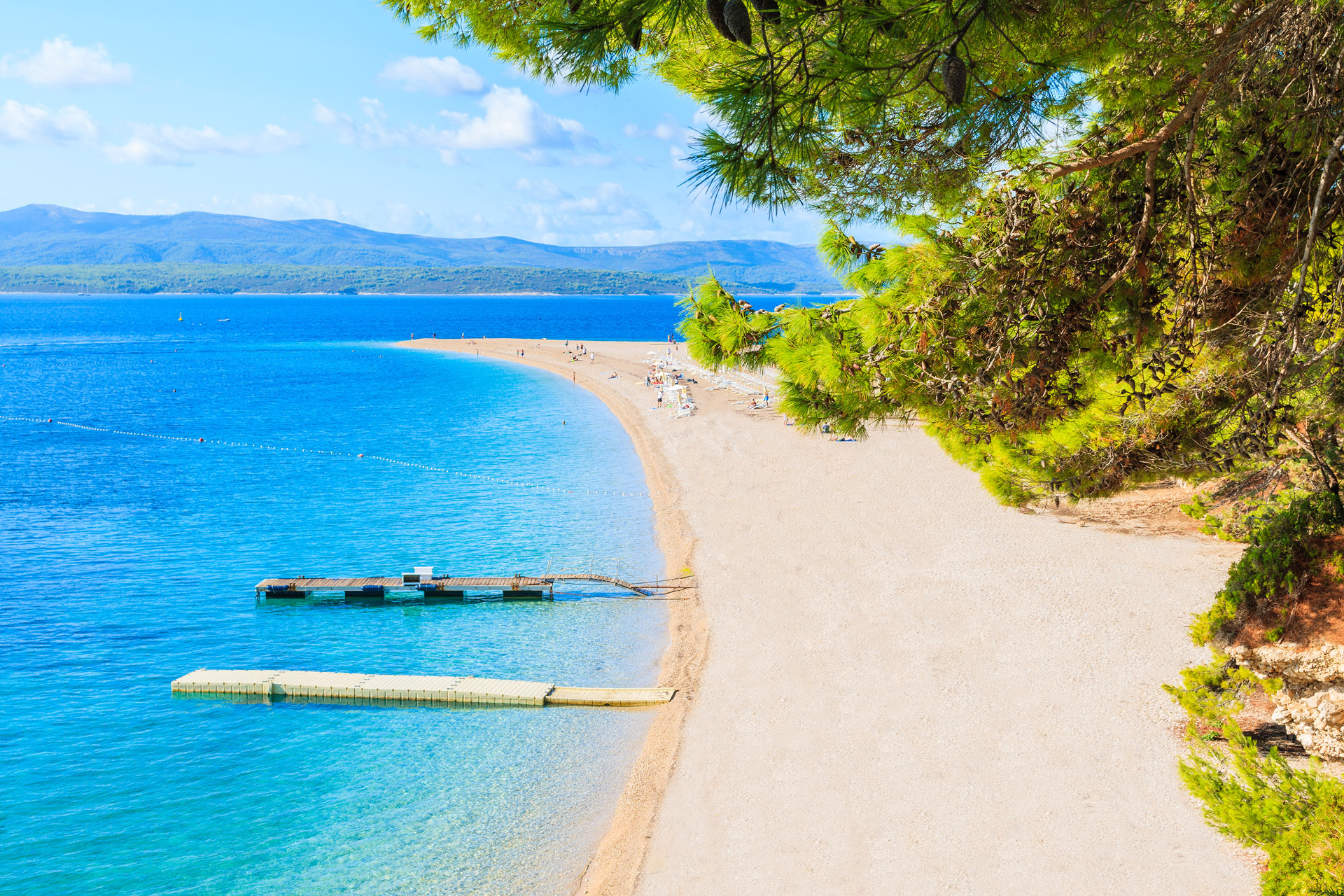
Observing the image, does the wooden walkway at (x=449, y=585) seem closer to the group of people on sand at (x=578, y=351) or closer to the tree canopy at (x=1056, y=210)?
the tree canopy at (x=1056, y=210)

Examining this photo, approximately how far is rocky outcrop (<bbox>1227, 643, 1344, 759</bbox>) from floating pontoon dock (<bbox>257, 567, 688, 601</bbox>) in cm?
1242

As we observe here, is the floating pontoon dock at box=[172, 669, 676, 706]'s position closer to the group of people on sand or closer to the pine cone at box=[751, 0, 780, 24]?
the pine cone at box=[751, 0, 780, 24]

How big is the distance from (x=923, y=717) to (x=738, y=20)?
448 inches

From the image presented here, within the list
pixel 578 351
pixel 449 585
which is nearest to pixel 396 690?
pixel 449 585

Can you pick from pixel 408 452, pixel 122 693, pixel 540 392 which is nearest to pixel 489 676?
pixel 122 693

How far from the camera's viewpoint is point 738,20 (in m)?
3.43

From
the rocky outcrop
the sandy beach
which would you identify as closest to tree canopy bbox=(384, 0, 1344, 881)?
the rocky outcrop

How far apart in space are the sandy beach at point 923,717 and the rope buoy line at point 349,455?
7.86m

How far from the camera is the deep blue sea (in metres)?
11.2

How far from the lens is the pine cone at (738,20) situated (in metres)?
3.43

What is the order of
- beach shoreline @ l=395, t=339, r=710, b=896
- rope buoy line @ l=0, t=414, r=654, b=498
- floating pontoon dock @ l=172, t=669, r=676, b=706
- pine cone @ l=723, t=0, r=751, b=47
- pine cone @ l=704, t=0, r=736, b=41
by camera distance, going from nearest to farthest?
1. pine cone @ l=723, t=0, r=751, b=47
2. pine cone @ l=704, t=0, r=736, b=41
3. beach shoreline @ l=395, t=339, r=710, b=896
4. floating pontoon dock @ l=172, t=669, r=676, b=706
5. rope buoy line @ l=0, t=414, r=654, b=498

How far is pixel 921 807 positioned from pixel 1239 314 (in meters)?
7.12

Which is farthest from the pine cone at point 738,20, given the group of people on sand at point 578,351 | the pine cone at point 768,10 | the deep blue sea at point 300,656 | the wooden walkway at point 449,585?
the group of people on sand at point 578,351

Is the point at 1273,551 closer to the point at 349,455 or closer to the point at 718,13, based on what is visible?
the point at 718,13
